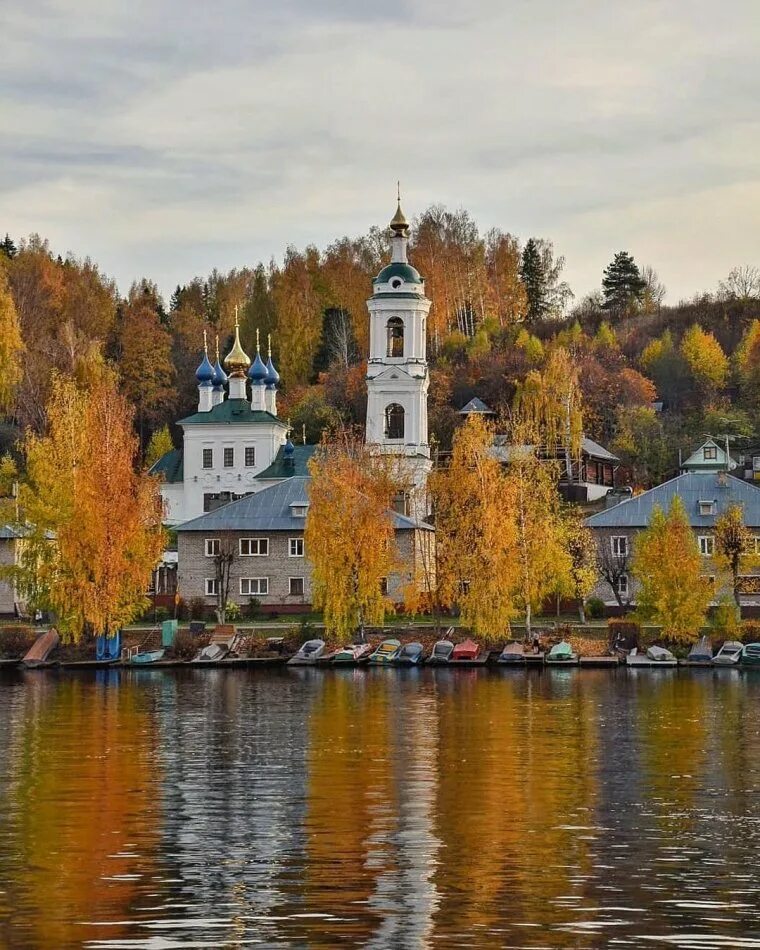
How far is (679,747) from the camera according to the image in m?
46.5

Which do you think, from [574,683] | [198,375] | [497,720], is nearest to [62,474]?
[574,683]


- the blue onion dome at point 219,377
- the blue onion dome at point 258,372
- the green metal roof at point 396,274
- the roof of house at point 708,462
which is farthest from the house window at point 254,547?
the blue onion dome at point 219,377

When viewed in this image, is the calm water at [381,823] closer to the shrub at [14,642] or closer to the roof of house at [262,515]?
the shrub at [14,642]

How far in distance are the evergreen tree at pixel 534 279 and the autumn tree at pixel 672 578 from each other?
287 feet

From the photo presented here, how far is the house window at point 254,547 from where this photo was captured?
313 ft

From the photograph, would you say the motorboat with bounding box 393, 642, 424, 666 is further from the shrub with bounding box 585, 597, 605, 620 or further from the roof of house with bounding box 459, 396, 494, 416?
the roof of house with bounding box 459, 396, 494, 416

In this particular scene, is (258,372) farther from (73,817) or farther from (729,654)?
(73,817)

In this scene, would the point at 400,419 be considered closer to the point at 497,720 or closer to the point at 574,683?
the point at 574,683

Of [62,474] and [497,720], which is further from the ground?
[62,474]

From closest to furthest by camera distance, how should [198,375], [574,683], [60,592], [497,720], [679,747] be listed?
[679,747] → [497,720] → [574,683] → [60,592] → [198,375]

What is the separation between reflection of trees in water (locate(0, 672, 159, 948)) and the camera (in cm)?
2598

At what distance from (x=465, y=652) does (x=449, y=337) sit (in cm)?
7690

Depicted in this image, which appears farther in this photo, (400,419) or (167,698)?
(400,419)

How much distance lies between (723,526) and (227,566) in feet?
82.8
